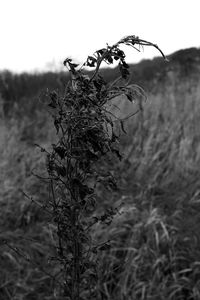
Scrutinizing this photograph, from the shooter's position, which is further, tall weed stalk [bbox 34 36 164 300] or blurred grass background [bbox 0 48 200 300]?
blurred grass background [bbox 0 48 200 300]

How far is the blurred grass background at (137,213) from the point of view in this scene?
3342 mm

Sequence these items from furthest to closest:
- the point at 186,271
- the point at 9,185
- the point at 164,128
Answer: the point at 164,128 < the point at 9,185 < the point at 186,271

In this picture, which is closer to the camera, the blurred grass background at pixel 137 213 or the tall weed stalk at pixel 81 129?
the tall weed stalk at pixel 81 129

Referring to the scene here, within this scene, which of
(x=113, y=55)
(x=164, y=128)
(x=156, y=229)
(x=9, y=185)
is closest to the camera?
(x=113, y=55)

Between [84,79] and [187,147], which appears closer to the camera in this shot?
[84,79]

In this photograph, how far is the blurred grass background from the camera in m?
3.34

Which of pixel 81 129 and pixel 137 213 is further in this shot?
pixel 137 213

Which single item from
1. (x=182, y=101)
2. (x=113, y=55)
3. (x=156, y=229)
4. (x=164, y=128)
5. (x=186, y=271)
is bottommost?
(x=186, y=271)

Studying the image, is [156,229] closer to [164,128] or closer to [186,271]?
[186,271]

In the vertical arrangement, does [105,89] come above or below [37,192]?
below

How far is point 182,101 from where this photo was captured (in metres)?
7.01

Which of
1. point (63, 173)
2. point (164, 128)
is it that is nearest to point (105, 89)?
point (63, 173)

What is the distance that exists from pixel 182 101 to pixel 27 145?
255cm

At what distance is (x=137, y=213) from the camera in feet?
13.3
